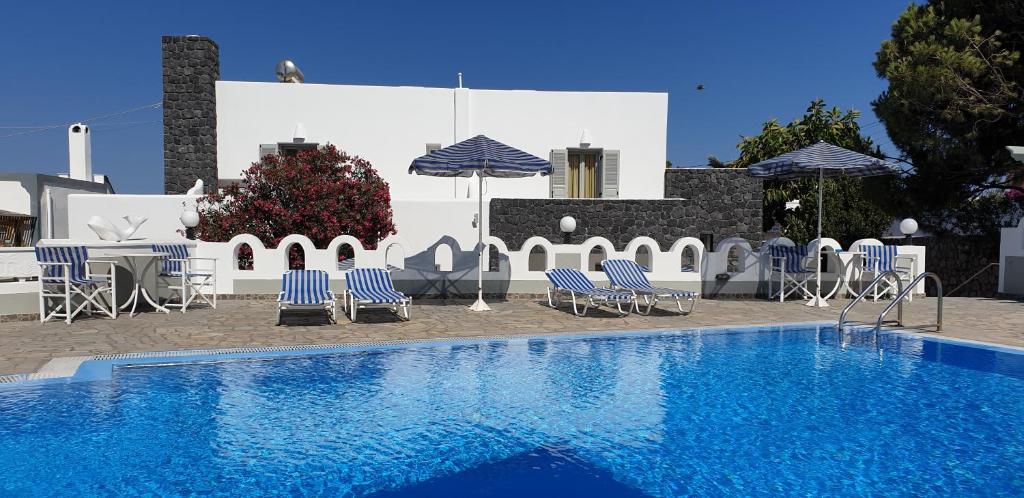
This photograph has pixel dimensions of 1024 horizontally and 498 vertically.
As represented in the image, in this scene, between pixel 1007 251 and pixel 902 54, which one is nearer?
pixel 1007 251

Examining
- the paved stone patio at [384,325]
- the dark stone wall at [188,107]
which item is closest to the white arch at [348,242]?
the paved stone patio at [384,325]

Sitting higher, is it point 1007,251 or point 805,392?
point 1007,251

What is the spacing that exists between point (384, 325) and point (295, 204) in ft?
22.6

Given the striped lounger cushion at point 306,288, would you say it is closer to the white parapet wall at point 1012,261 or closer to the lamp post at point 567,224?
the lamp post at point 567,224

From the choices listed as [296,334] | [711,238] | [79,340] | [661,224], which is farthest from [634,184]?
[79,340]

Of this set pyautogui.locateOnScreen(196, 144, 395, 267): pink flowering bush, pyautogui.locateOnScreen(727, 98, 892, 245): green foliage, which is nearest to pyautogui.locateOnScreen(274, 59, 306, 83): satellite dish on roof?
pyautogui.locateOnScreen(196, 144, 395, 267): pink flowering bush

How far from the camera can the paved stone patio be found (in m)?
7.36

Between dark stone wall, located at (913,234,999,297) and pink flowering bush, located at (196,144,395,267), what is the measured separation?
16.2 meters

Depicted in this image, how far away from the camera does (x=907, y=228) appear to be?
14312 mm

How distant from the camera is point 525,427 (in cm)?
504

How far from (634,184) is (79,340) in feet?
48.6

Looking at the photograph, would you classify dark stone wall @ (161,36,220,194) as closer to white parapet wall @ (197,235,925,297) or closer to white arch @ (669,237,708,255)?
white parapet wall @ (197,235,925,297)

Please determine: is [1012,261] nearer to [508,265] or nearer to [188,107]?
[508,265]

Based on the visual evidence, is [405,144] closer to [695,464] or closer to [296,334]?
[296,334]
